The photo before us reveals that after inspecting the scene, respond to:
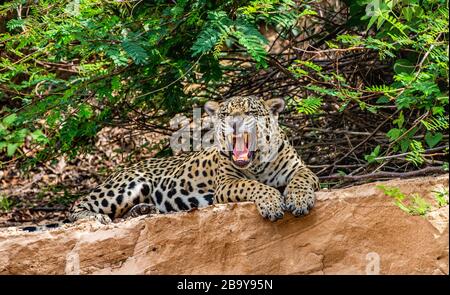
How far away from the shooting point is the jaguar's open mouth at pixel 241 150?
864 centimetres

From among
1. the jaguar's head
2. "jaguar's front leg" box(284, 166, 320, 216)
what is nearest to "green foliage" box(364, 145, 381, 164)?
"jaguar's front leg" box(284, 166, 320, 216)

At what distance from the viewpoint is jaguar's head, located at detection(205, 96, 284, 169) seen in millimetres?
8820

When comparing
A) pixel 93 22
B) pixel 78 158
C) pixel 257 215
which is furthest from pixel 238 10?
pixel 78 158

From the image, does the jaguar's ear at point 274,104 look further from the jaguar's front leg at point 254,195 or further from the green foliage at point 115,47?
the jaguar's front leg at point 254,195

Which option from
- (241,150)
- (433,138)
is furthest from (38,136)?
(433,138)

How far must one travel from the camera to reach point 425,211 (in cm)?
691

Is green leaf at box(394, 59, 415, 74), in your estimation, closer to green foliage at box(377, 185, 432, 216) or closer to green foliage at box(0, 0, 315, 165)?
green foliage at box(0, 0, 315, 165)

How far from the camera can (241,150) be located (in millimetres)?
8781

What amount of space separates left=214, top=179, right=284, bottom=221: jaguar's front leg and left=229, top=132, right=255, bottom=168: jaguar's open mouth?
0.21 metres

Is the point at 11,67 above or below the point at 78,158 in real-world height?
above

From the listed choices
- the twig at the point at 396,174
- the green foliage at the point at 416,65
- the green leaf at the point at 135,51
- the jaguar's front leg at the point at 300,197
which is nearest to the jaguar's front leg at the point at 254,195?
the jaguar's front leg at the point at 300,197

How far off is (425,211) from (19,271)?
12.6 feet
